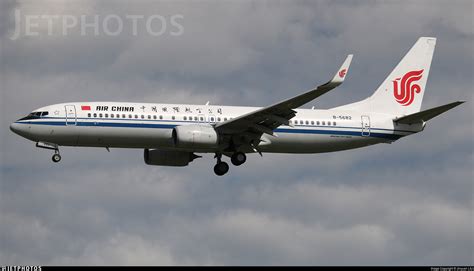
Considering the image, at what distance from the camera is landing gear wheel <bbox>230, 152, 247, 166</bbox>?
207 ft

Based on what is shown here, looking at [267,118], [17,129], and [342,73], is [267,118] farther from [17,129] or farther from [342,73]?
[17,129]

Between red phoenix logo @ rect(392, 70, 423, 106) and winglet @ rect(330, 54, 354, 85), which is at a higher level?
red phoenix logo @ rect(392, 70, 423, 106)

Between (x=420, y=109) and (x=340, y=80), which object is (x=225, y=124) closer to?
(x=340, y=80)

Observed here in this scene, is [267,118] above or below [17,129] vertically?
below

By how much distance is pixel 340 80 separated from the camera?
53.2 m

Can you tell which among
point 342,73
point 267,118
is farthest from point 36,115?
point 342,73

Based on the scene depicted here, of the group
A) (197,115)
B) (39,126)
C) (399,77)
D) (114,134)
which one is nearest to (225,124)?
(197,115)

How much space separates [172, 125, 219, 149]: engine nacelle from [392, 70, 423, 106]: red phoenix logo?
14.6m

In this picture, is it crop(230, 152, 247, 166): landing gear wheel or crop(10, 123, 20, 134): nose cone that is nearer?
crop(10, 123, 20, 134): nose cone

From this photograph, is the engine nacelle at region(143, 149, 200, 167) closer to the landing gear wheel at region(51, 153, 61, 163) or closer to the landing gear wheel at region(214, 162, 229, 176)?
the landing gear wheel at region(214, 162, 229, 176)

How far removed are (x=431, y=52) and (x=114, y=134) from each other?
2372 centimetres

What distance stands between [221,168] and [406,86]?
14.6 meters

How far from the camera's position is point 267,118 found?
198 ft

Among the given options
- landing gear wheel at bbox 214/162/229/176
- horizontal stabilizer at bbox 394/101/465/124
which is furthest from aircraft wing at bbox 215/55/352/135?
horizontal stabilizer at bbox 394/101/465/124
